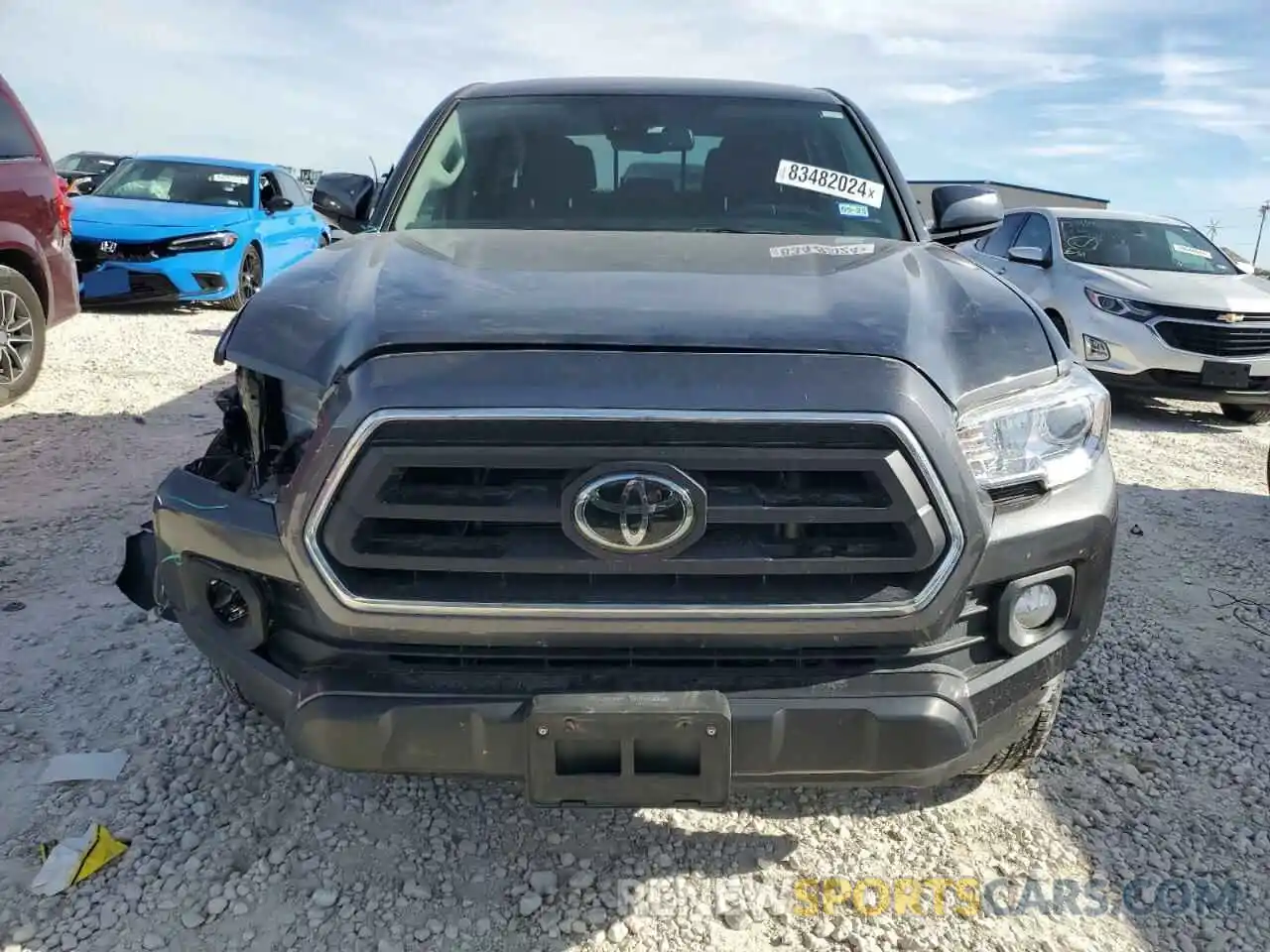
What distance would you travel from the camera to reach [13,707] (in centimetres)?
294

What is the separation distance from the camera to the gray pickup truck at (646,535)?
5.76 feet

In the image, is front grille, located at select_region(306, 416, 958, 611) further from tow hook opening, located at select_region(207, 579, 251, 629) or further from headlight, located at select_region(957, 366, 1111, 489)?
tow hook opening, located at select_region(207, 579, 251, 629)

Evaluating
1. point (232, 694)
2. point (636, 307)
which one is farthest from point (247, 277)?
point (636, 307)

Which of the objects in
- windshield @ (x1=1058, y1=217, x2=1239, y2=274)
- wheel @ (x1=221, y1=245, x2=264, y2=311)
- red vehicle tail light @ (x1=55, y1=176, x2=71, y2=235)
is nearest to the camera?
red vehicle tail light @ (x1=55, y1=176, x2=71, y2=235)

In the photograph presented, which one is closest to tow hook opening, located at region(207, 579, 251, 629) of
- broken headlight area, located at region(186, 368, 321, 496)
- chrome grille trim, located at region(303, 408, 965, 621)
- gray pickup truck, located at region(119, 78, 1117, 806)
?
gray pickup truck, located at region(119, 78, 1117, 806)

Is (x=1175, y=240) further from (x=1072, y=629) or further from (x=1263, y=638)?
(x=1072, y=629)

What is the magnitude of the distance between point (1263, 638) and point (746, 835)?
238 centimetres

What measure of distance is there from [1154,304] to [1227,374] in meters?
0.70

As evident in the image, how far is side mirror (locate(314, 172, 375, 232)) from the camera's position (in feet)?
11.9

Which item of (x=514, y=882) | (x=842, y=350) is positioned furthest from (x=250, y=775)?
(x=842, y=350)

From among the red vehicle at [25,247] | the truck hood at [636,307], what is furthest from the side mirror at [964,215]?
the red vehicle at [25,247]

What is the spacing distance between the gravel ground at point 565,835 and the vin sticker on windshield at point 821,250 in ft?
4.70

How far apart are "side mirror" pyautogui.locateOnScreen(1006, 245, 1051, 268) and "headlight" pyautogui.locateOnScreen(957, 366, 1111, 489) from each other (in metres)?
6.67

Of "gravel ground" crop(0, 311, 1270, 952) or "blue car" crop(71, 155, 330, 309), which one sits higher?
"blue car" crop(71, 155, 330, 309)
